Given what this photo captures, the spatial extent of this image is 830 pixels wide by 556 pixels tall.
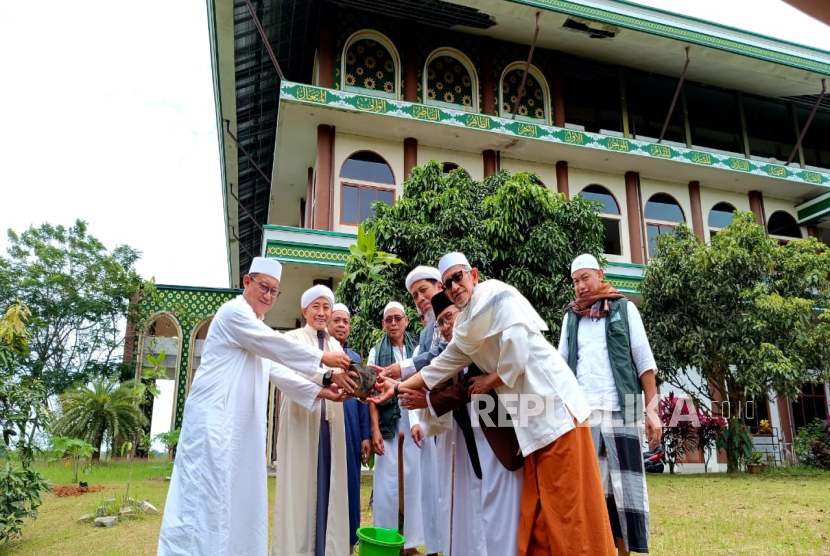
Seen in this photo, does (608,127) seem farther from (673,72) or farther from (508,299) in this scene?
(508,299)

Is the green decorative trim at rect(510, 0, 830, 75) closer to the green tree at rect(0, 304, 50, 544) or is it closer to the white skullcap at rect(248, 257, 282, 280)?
the white skullcap at rect(248, 257, 282, 280)

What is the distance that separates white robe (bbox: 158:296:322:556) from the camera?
8.95 feet

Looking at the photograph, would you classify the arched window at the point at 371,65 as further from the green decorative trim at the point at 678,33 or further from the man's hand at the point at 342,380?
the man's hand at the point at 342,380

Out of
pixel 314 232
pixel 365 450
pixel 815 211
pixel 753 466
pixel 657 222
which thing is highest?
pixel 815 211

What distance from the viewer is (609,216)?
13844 mm

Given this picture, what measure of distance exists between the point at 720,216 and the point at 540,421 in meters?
14.5

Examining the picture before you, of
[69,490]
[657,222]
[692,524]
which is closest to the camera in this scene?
[692,524]

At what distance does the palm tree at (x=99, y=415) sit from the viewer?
10688mm

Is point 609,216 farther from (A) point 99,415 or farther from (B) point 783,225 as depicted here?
(A) point 99,415

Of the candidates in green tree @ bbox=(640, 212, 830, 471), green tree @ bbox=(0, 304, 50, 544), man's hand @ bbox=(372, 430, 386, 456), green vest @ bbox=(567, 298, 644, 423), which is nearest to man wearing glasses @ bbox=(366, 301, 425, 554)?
man's hand @ bbox=(372, 430, 386, 456)

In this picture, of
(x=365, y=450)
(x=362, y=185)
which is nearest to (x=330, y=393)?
(x=365, y=450)

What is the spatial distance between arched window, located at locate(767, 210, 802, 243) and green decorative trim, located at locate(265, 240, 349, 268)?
11571 millimetres

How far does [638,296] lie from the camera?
42.4 feet

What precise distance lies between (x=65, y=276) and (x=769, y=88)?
2051cm
